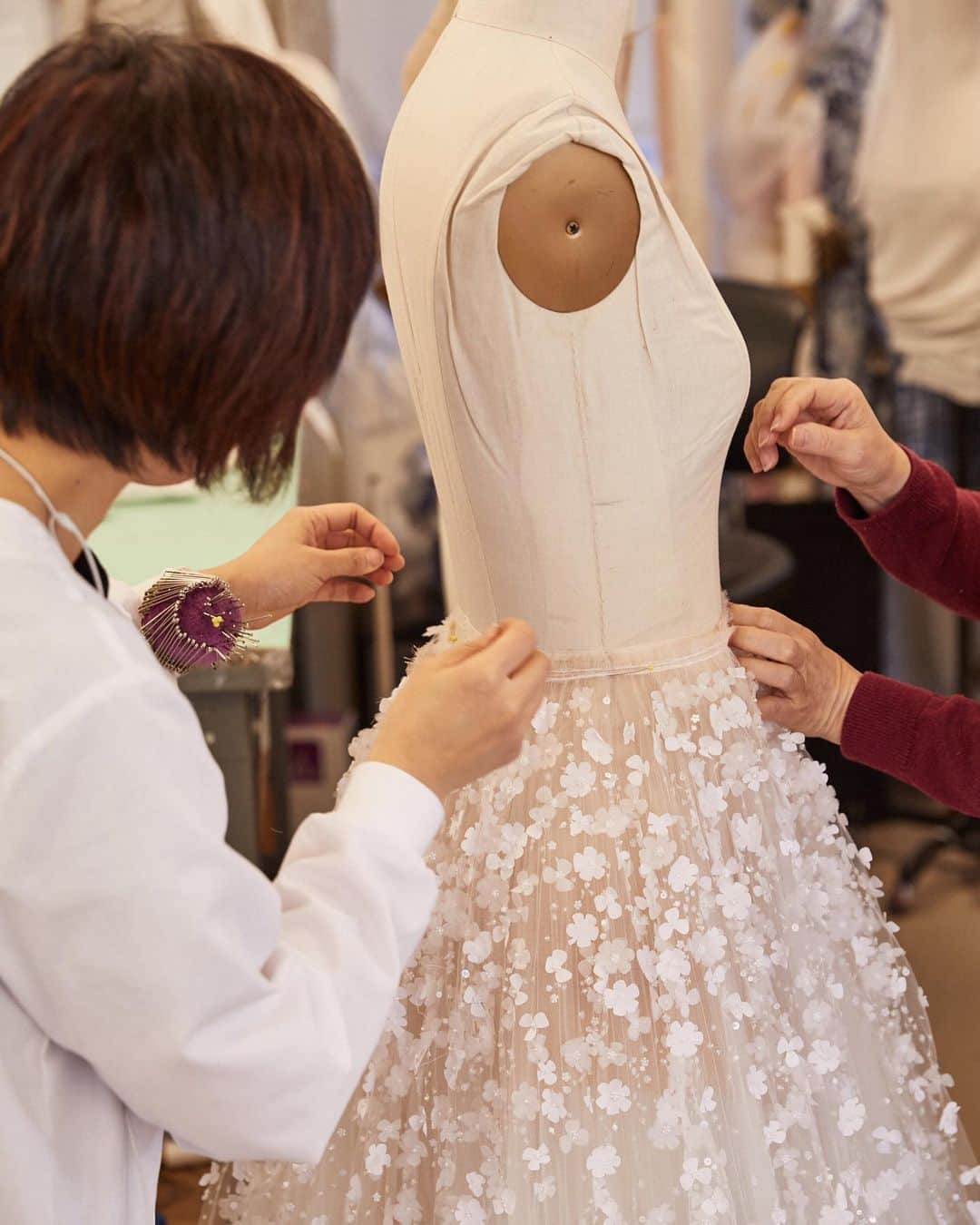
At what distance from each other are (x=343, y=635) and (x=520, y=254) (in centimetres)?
229

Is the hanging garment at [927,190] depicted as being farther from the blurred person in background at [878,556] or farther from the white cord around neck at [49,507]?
the white cord around neck at [49,507]

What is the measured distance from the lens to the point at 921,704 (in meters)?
1.15

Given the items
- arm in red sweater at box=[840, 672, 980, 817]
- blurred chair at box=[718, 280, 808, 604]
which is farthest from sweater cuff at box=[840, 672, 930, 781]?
blurred chair at box=[718, 280, 808, 604]

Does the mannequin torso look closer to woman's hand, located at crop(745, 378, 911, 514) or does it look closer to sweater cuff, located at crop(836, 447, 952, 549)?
woman's hand, located at crop(745, 378, 911, 514)

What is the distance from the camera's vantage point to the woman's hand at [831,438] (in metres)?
1.05

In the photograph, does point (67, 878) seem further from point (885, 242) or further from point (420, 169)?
point (885, 242)

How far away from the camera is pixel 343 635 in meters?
3.16

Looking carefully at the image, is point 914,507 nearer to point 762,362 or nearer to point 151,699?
point 151,699

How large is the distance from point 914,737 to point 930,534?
21cm

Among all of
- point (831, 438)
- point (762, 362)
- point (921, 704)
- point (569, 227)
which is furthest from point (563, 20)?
point (762, 362)

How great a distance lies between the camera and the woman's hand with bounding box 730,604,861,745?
3.49 feet

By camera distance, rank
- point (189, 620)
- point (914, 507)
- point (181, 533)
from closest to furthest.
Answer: point (189, 620)
point (914, 507)
point (181, 533)

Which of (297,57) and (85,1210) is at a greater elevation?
(297,57)

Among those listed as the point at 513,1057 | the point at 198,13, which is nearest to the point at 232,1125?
the point at 513,1057
